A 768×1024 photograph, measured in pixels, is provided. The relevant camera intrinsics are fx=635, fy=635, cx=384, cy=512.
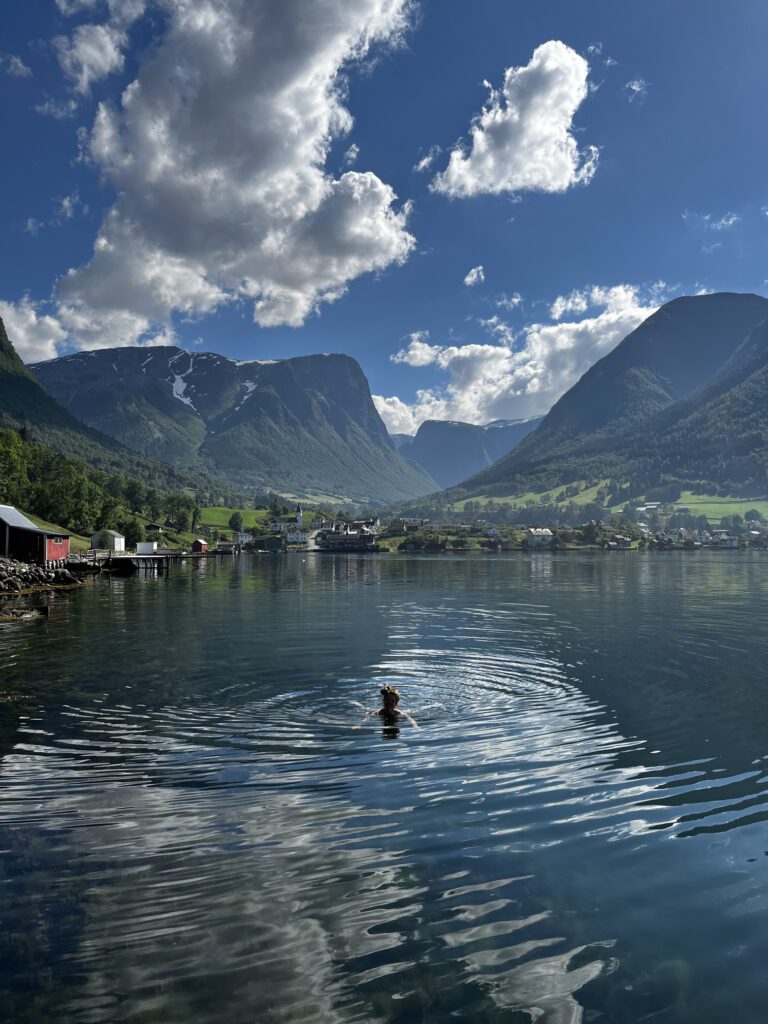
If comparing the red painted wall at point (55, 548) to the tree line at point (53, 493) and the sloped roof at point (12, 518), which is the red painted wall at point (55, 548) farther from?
the tree line at point (53, 493)

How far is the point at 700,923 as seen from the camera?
10641 mm

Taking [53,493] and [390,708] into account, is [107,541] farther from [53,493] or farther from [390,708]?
[390,708]

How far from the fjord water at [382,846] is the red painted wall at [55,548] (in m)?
76.9

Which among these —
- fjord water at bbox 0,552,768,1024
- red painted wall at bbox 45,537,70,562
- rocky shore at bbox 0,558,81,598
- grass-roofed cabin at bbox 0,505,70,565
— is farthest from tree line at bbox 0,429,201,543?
fjord water at bbox 0,552,768,1024

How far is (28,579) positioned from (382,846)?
84.1 m

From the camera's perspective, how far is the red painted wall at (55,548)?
100625mm

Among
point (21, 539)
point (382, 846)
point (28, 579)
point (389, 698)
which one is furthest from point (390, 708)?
point (21, 539)

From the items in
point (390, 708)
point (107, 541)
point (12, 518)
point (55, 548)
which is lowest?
point (390, 708)

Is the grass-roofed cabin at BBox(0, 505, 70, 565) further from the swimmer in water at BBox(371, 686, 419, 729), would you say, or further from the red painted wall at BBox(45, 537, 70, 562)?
the swimmer in water at BBox(371, 686, 419, 729)

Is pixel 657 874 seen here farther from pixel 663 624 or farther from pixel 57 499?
pixel 57 499

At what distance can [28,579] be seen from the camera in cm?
8319

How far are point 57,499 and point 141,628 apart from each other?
118 metres

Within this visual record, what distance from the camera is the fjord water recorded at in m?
8.91

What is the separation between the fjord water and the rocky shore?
2045 inches
